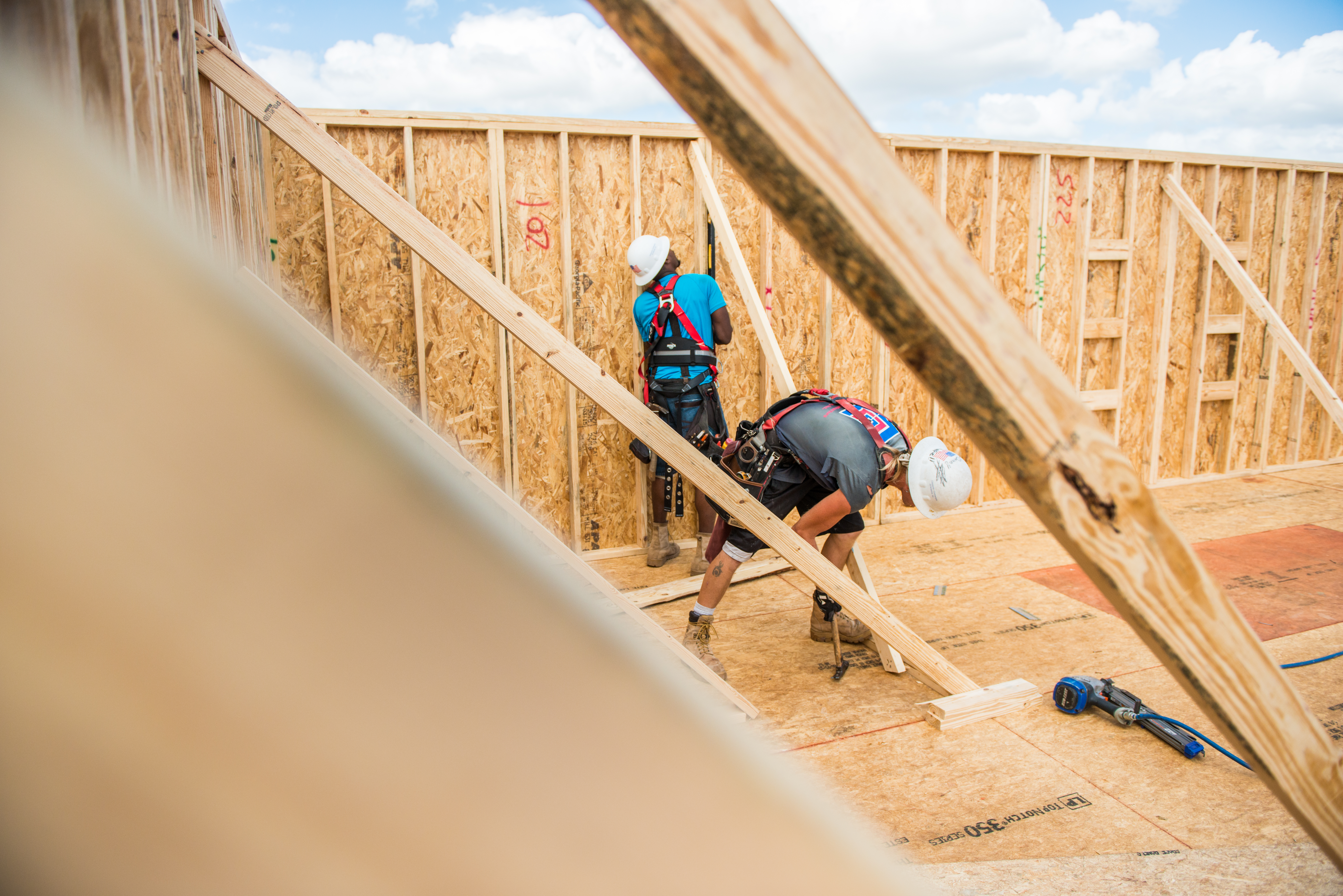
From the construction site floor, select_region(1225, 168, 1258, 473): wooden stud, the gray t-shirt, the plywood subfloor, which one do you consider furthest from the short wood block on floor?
select_region(1225, 168, 1258, 473): wooden stud

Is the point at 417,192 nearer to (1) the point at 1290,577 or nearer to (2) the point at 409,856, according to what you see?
(2) the point at 409,856

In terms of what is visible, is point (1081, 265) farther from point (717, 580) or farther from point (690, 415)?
point (717, 580)

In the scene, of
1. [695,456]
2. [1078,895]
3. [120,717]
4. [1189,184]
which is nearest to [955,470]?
[695,456]

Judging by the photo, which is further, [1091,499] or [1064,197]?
[1064,197]

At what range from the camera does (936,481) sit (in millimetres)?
3164

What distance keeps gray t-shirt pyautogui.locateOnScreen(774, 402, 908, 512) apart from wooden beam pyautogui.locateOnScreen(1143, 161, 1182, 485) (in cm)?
424

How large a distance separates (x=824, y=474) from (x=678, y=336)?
1.57 metres

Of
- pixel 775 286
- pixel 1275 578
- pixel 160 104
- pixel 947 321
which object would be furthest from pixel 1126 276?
pixel 947 321

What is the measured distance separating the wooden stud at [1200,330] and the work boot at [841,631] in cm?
448

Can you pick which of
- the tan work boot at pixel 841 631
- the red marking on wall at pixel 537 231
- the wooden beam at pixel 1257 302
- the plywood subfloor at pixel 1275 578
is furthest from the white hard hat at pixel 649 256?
the wooden beam at pixel 1257 302

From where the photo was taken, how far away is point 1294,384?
23.0ft

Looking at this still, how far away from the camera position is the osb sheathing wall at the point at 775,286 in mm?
4527

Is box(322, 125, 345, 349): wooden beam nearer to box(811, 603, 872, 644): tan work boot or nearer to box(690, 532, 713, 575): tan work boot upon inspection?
box(690, 532, 713, 575): tan work boot

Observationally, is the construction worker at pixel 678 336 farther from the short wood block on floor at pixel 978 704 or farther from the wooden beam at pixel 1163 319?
the wooden beam at pixel 1163 319
